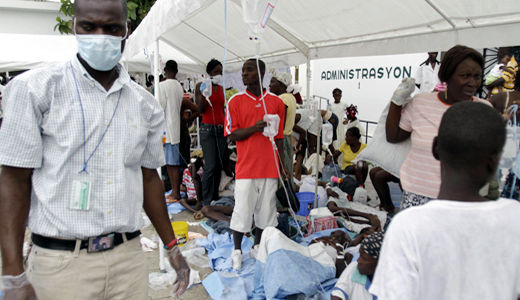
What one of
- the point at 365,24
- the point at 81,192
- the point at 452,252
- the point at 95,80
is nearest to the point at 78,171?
the point at 81,192

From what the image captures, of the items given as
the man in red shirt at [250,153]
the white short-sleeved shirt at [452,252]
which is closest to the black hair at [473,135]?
the white short-sleeved shirt at [452,252]

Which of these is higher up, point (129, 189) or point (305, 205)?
point (129, 189)

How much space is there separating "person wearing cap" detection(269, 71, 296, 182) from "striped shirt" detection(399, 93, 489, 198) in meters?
2.41

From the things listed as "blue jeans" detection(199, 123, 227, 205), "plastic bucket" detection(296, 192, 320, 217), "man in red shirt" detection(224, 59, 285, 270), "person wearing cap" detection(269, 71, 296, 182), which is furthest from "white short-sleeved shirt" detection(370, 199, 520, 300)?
"blue jeans" detection(199, 123, 227, 205)

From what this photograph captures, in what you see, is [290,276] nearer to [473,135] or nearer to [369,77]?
[473,135]

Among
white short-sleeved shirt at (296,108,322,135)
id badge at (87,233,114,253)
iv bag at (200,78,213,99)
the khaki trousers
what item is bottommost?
the khaki trousers

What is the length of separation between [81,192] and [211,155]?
Result: 3.78 m

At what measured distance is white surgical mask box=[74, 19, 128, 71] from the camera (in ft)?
4.52

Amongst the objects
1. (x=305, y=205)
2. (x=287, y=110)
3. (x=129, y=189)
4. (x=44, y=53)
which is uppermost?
(x=44, y=53)

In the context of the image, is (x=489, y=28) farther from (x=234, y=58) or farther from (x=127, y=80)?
(x=234, y=58)

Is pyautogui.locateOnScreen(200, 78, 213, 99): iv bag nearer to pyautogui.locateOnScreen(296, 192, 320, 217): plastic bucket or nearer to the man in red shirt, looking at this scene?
the man in red shirt

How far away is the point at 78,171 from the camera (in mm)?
1308

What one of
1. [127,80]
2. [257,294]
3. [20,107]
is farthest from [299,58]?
[20,107]

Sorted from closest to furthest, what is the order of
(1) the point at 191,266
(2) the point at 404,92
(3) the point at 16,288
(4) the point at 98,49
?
(3) the point at 16,288 < (4) the point at 98,49 < (2) the point at 404,92 < (1) the point at 191,266
